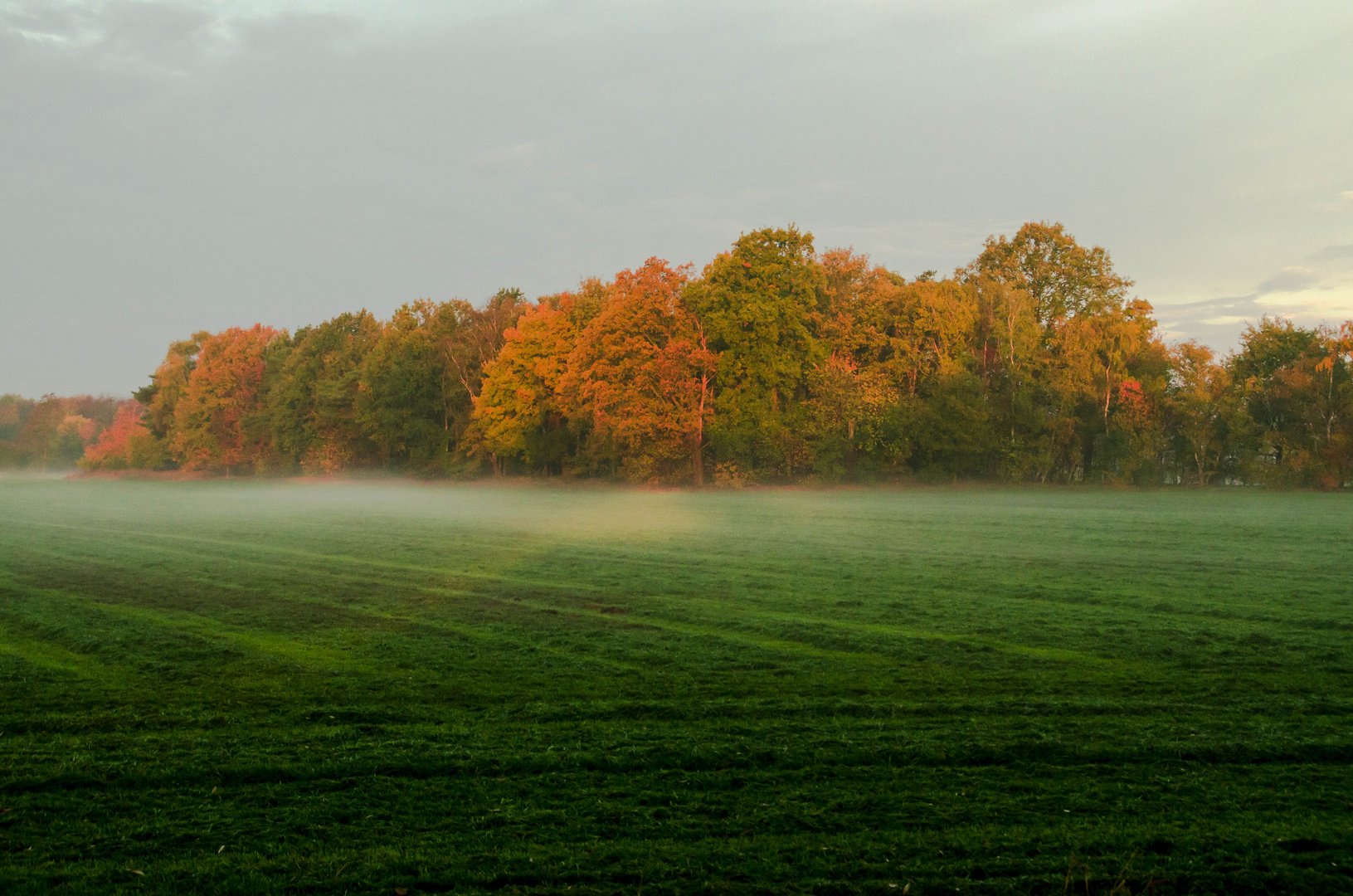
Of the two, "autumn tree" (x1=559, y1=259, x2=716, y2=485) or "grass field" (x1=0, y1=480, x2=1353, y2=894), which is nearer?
"grass field" (x1=0, y1=480, x2=1353, y2=894)

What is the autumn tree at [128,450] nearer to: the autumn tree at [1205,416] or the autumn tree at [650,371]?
the autumn tree at [650,371]

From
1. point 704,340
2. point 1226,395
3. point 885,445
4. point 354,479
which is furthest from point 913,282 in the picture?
point 354,479

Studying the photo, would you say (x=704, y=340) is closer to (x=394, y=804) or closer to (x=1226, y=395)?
(x=1226, y=395)

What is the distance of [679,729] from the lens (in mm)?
6250

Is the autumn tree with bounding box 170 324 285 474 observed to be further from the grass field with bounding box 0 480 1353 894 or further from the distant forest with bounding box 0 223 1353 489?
the grass field with bounding box 0 480 1353 894

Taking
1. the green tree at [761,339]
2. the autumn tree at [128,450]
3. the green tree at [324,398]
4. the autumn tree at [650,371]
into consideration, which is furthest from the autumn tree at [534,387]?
the autumn tree at [128,450]

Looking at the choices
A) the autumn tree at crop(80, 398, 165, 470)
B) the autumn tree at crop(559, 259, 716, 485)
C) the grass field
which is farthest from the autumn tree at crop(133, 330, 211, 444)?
the grass field

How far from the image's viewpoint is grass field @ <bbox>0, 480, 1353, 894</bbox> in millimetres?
4180

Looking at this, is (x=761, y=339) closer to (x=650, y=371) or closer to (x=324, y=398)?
(x=650, y=371)

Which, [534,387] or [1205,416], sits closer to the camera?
[1205,416]

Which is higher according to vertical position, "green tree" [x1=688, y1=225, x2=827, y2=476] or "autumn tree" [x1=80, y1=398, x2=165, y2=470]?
"green tree" [x1=688, y1=225, x2=827, y2=476]

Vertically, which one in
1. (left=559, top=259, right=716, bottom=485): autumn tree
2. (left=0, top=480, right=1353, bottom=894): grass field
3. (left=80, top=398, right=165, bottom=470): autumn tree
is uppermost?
(left=559, top=259, right=716, bottom=485): autumn tree

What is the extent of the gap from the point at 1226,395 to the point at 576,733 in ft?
180

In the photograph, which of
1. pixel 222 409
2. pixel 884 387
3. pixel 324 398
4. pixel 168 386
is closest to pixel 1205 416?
pixel 884 387
